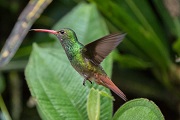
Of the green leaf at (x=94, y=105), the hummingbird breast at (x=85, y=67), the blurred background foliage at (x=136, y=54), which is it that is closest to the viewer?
the green leaf at (x=94, y=105)

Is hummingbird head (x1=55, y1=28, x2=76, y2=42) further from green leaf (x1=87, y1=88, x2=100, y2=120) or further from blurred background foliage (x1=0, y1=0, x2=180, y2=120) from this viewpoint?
blurred background foliage (x1=0, y1=0, x2=180, y2=120)

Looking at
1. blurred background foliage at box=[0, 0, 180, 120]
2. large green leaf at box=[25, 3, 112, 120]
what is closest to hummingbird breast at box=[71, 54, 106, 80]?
large green leaf at box=[25, 3, 112, 120]

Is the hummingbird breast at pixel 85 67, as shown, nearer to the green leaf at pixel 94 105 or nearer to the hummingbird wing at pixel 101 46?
the hummingbird wing at pixel 101 46

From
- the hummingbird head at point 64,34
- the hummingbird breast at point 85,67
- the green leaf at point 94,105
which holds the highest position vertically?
the hummingbird head at point 64,34

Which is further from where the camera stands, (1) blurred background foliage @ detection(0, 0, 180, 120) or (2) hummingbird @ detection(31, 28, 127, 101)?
(1) blurred background foliage @ detection(0, 0, 180, 120)

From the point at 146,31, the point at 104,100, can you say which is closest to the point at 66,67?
the point at 104,100

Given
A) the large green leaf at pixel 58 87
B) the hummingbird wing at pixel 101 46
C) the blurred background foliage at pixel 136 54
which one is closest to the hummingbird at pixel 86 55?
the hummingbird wing at pixel 101 46

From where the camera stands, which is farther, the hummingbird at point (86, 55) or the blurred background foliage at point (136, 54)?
the blurred background foliage at point (136, 54)

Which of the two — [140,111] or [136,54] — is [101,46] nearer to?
[140,111]
